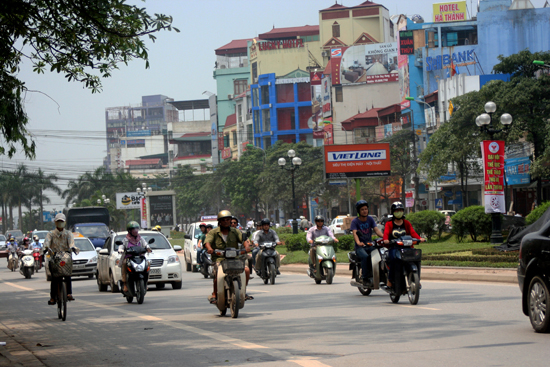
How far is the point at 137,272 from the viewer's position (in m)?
15.5

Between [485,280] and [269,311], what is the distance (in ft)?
21.3

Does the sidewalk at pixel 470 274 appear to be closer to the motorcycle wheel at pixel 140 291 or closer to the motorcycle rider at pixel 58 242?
the motorcycle wheel at pixel 140 291

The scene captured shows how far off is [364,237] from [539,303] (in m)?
5.78

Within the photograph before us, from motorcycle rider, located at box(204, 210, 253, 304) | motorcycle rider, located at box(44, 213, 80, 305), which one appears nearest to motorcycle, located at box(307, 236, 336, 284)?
motorcycle rider, located at box(204, 210, 253, 304)

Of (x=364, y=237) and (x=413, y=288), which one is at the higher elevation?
(x=364, y=237)

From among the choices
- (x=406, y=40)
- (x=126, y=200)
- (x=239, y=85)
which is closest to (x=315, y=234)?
(x=406, y=40)

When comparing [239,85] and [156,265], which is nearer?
[156,265]

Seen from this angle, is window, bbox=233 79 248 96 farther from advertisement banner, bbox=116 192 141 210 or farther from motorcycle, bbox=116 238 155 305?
motorcycle, bbox=116 238 155 305

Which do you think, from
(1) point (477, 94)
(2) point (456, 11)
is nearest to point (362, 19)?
(2) point (456, 11)

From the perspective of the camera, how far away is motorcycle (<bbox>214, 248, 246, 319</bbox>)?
39.1 ft

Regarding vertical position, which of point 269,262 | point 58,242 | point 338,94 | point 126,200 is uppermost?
point 338,94

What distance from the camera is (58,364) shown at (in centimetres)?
837

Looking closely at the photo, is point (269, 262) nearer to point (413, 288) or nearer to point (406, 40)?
point (413, 288)

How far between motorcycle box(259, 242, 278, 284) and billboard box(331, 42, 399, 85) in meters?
77.5
